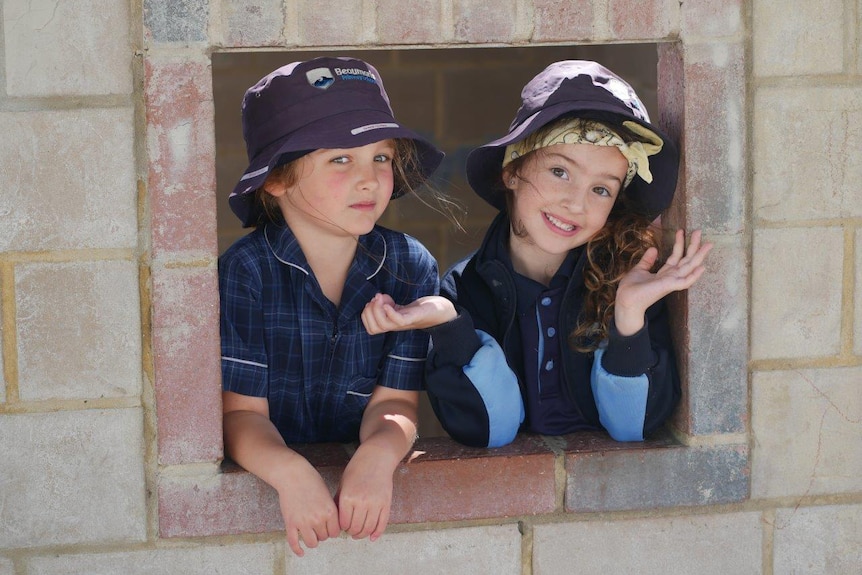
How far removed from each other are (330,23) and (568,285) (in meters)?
0.97

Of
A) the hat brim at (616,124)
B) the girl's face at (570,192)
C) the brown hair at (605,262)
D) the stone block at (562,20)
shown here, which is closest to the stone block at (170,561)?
the brown hair at (605,262)

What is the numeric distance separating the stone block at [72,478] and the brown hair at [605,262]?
46.3 inches

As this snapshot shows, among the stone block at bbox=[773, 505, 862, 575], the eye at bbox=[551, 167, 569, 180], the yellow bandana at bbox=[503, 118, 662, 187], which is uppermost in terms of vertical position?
the yellow bandana at bbox=[503, 118, 662, 187]

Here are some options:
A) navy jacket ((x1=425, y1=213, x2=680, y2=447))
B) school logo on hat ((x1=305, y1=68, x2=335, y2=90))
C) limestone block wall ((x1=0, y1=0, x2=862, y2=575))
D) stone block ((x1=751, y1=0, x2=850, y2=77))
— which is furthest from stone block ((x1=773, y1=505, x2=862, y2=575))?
school logo on hat ((x1=305, y1=68, x2=335, y2=90))

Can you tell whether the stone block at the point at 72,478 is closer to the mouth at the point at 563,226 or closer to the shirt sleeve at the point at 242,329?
the shirt sleeve at the point at 242,329

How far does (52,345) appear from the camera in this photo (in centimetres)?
275

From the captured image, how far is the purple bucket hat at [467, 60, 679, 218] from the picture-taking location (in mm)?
2951

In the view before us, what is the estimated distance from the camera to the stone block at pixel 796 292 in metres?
2.99

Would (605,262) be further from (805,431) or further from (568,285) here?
(805,431)

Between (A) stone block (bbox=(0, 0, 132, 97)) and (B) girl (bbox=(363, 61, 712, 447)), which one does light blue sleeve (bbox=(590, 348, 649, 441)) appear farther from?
(A) stone block (bbox=(0, 0, 132, 97))

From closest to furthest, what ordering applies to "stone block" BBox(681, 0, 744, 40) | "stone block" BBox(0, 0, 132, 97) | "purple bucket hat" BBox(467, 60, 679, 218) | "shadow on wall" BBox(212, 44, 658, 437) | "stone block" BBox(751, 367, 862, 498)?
"stone block" BBox(0, 0, 132, 97)
"stone block" BBox(681, 0, 744, 40)
"purple bucket hat" BBox(467, 60, 679, 218)
"stone block" BBox(751, 367, 862, 498)
"shadow on wall" BBox(212, 44, 658, 437)

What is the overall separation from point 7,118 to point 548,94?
4.33 feet

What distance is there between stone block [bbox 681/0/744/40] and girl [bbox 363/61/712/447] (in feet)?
0.85

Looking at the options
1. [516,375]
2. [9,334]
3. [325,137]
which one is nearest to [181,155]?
[325,137]
